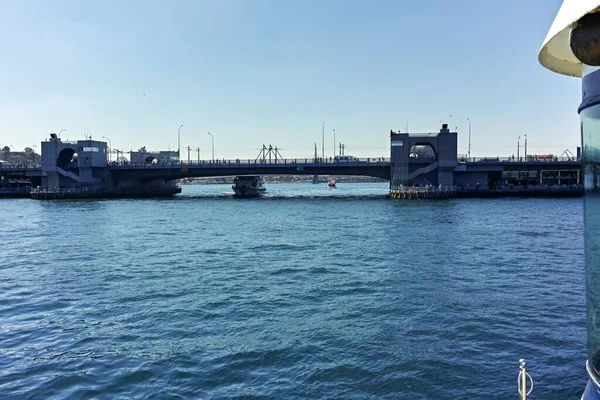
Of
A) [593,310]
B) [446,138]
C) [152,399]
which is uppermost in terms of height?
[446,138]

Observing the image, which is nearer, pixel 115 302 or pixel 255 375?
pixel 255 375

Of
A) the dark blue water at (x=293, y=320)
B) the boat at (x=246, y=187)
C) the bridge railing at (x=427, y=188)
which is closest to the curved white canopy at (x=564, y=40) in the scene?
the dark blue water at (x=293, y=320)

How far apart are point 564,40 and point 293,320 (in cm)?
1394

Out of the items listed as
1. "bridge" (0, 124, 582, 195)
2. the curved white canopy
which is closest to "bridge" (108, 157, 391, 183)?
"bridge" (0, 124, 582, 195)

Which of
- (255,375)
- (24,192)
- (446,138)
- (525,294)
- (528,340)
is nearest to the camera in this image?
(255,375)

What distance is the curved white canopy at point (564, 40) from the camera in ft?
11.5

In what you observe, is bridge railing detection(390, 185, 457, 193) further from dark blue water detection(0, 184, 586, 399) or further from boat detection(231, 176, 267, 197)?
dark blue water detection(0, 184, 586, 399)

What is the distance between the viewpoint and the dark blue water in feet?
39.3

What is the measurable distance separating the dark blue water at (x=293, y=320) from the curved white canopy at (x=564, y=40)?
848cm

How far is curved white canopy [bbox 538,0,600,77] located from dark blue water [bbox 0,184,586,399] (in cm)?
848

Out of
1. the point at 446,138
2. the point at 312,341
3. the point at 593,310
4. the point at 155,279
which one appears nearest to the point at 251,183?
the point at 446,138

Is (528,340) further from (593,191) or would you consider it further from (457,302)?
(593,191)

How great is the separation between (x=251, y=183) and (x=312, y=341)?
112864 mm

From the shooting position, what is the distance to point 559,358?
13.1m
